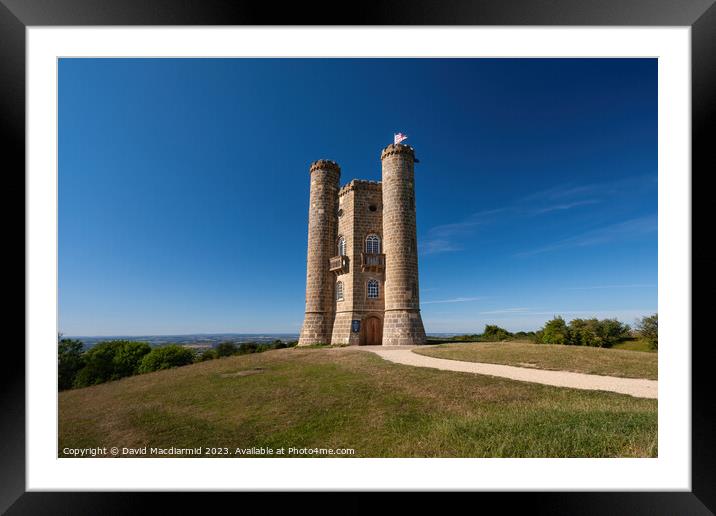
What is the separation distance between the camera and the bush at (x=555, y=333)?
18.4 m

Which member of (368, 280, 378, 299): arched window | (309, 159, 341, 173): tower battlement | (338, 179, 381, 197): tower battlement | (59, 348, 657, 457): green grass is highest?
(309, 159, 341, 173): tower battlement

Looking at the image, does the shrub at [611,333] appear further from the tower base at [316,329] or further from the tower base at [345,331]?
the tower base at [316,329]

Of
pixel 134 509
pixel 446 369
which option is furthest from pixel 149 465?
pixel 446 369

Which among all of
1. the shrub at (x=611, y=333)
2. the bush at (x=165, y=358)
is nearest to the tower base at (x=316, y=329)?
the bush at (x=165, y=358)

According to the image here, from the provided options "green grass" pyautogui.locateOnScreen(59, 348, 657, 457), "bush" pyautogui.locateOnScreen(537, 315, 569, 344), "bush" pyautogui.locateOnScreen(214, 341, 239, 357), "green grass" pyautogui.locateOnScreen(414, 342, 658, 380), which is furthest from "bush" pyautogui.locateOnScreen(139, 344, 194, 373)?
"bush" pyautogui.locateOnScreen(537, 315, 569, 344)

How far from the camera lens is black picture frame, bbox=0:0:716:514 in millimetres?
3904

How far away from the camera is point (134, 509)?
3885 mm

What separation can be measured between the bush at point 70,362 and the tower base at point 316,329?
40.7ft

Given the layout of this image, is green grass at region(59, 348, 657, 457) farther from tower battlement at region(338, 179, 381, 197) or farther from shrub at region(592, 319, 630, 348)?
tower battlement at region(338, 179, 381, 197)

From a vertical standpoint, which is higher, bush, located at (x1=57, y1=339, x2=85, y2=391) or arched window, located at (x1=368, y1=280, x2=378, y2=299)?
arched window, located at (x1=368, y1=280, x2=378, y2=299)

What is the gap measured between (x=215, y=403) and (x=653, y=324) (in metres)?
19.2

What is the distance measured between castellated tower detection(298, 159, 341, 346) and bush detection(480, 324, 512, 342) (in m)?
12.4

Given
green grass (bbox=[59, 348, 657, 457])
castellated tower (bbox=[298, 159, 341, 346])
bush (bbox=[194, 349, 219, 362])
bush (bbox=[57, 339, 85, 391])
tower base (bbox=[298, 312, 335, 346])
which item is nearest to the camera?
green grass (bbox=[59, 348, 657, 457])

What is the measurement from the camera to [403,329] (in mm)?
20469
